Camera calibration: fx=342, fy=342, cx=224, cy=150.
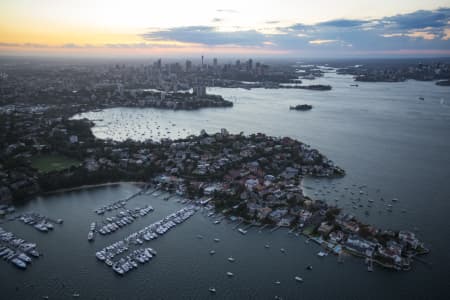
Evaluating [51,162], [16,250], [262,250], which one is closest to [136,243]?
[16,250]

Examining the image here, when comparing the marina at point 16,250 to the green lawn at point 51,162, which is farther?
the green lawn at point 51,162

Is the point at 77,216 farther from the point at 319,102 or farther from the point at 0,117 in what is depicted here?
the point at 319,102

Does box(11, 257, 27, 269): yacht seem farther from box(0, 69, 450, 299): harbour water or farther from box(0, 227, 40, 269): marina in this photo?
box(0, 69, 450, 299): harbour water

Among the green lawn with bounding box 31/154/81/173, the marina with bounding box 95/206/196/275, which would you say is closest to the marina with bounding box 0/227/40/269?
the marina with bounding box 95/206/196/275

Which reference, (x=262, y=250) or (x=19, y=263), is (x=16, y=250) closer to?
(x=19, y=263)

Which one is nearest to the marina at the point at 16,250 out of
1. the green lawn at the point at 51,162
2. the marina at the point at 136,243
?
the marina at the point at 136,243

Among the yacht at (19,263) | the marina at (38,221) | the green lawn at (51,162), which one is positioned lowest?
the yacht at (19,263)

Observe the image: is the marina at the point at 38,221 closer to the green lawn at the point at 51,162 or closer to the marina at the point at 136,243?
the marina at the point at 136,243

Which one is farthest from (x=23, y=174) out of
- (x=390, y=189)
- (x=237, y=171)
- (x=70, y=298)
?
(x=390, y=189)
